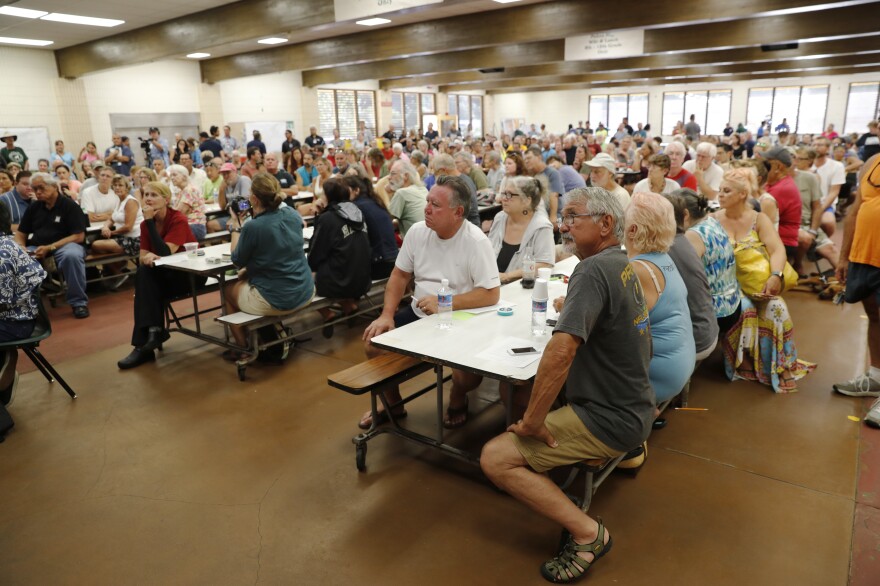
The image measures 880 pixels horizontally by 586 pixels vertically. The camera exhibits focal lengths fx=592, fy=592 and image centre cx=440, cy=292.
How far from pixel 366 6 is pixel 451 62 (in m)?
7.49

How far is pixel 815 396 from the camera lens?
359 cm

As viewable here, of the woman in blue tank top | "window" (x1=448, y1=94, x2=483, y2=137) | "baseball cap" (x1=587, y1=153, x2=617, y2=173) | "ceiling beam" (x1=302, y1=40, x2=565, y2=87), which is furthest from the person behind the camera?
"window" (x1=448, y1=94, x2=483, y2=137)

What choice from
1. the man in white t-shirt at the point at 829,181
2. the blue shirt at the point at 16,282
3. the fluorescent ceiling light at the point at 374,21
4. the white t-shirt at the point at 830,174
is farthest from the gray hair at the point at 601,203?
the fluorescent ceiling light at the point at 374,21

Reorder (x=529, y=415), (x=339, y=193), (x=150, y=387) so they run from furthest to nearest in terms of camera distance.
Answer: (x=339, y=193) < (x=150, y=387) < (x=529, y=415)

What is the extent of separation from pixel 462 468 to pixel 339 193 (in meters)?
2.49

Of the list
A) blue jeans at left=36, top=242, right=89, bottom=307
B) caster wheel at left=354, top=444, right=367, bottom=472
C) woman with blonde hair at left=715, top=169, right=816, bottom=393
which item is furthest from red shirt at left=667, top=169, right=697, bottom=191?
blue jeans at left=36, top=242, right=89, bottom=307

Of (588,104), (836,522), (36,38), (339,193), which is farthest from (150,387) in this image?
(588,104)

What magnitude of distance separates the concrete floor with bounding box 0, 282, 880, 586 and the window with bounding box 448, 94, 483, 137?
72.1 ft

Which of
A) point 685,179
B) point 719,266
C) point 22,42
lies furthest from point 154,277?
point 22,42

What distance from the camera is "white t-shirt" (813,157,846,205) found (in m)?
6.85

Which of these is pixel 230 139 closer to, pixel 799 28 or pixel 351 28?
pixel 351 28

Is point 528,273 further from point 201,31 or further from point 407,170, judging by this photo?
point 201,31

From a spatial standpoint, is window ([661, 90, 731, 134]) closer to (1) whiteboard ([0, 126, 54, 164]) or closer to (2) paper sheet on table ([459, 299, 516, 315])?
(1) whiteboard ([0, 126, 54, 164])

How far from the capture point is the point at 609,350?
2.04 metres
